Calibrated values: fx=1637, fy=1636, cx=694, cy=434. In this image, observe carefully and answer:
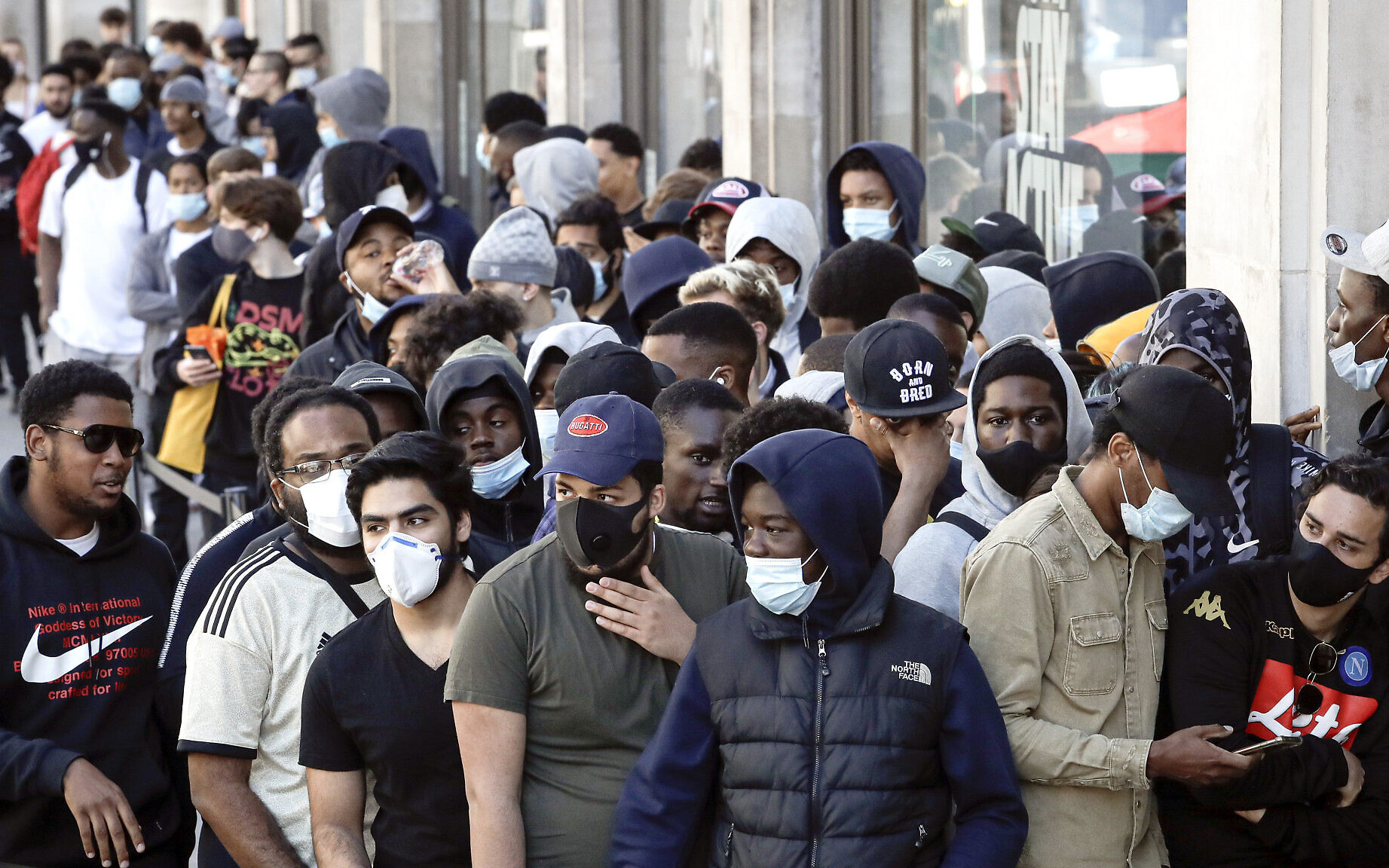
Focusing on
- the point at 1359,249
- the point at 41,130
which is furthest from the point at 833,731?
the point at 41,130

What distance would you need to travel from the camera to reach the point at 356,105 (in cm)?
→ 1015

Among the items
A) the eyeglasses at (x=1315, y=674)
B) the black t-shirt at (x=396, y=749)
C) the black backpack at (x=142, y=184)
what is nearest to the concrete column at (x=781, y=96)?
the black backpack at (x=142, y=184)

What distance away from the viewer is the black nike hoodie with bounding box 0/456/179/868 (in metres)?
3.83

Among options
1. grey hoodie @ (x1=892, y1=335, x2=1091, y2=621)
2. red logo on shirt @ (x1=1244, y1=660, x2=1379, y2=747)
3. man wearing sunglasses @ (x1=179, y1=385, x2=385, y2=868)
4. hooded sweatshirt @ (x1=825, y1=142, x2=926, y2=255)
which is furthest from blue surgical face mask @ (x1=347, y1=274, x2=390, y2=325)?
red logo on shirt @ (x1=1244, y1=660, x2=1379, y2=747)

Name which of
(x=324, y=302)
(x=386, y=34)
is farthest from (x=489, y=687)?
(x=386, y=34)

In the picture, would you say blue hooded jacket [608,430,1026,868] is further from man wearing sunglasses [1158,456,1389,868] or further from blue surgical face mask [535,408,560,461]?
blue surgical face mask [535,408,560,461]

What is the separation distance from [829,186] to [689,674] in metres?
4.11

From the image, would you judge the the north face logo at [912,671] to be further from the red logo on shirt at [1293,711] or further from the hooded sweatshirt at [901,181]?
the hooded sweatshirt at [901,181]

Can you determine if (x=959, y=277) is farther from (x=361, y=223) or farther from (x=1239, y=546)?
(x=361, y=223)

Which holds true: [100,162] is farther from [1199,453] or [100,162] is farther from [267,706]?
[1199,453]

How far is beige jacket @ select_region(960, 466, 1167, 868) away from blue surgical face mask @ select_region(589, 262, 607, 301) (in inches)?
164

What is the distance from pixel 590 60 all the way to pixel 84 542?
8.91 meters

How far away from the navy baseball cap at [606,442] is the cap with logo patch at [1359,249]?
83.2 inches

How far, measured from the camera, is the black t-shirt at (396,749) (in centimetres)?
332
